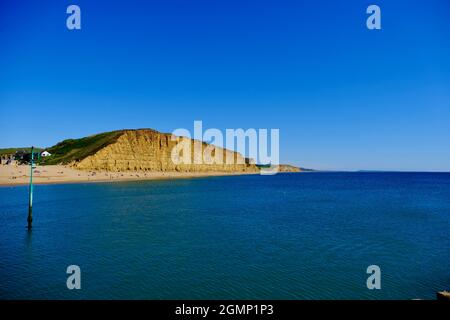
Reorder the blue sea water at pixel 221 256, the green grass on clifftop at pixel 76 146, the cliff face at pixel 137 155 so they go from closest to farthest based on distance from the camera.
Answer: the blue sea water at pixel 221 256 < the cliff face at pixel 137 155 < the green grass on clifftop at pixel 76 146

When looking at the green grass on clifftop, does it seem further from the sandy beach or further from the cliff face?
the sandy beach

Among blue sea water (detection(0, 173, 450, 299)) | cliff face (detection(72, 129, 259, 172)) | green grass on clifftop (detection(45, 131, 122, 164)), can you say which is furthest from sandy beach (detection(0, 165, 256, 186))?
blue sea water (detection(0, 173, 450, 299))

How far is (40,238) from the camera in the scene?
2373 cm

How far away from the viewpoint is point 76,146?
159500 mm

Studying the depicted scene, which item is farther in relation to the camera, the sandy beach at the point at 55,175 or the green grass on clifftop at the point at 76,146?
the green grass on clifftop at the point at 76,146

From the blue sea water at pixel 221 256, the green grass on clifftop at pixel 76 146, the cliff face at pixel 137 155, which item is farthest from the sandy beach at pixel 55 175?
the blue sea water at pixel 221 256

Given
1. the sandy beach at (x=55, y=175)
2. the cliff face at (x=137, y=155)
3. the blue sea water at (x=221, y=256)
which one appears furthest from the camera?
the cliff face at (x=137, y=155)

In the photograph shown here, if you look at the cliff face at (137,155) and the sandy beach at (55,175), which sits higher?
the cliff face at (137,155)

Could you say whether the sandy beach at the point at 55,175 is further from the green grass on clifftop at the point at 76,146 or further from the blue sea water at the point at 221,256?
the blue sea water at the point at 221,256

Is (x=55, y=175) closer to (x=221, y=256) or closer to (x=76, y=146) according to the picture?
(x=76, y=146)

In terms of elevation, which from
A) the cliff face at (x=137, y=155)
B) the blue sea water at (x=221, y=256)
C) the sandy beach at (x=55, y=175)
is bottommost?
the blue sea water at (x=221, y=256)

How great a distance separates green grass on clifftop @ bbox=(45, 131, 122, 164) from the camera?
13612 cm

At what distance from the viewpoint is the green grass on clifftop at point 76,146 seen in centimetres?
13612
